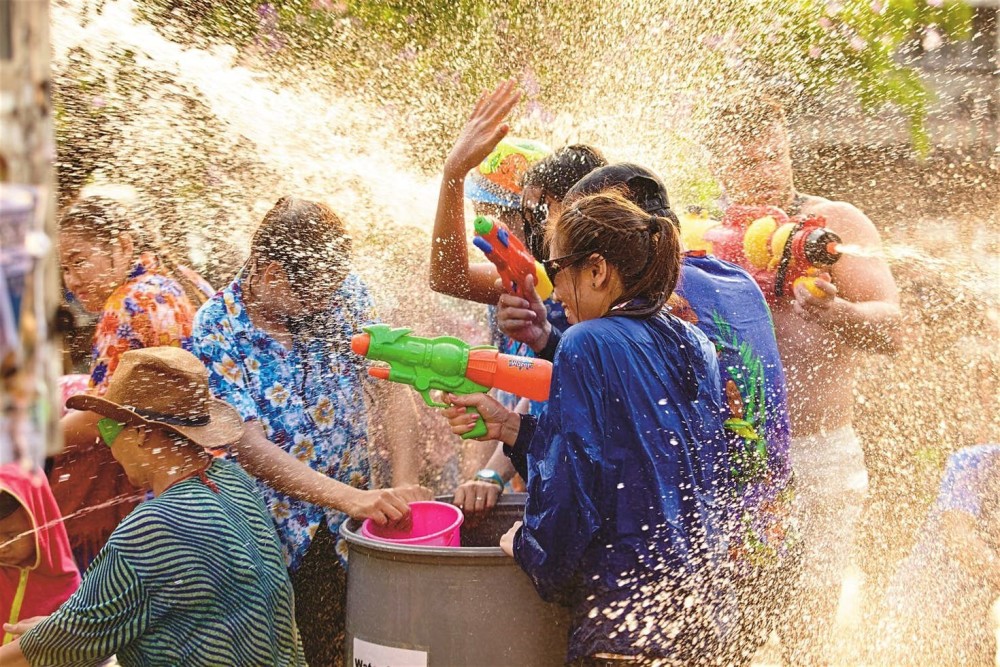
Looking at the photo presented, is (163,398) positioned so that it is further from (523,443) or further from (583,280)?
(583,280)

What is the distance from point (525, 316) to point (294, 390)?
0.72 m

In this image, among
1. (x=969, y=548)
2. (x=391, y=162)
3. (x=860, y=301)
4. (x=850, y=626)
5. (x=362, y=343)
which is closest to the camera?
(x=362, y=343)

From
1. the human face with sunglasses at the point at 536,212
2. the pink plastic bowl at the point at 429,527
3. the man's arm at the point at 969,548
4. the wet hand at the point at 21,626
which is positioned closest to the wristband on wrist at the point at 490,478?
the pink plastic bowl at the point at 429,527

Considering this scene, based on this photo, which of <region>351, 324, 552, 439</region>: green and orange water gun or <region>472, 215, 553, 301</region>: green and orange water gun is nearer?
<region>351, 324, 552, 439</region>: green and orange water gun

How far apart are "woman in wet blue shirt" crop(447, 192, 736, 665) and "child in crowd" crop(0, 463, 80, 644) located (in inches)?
50.6

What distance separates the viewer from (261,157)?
3871mm

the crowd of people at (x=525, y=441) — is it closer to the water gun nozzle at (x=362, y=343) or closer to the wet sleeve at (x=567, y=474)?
the wet sleeve at (x=567, y=474)

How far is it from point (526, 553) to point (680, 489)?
1.09ft

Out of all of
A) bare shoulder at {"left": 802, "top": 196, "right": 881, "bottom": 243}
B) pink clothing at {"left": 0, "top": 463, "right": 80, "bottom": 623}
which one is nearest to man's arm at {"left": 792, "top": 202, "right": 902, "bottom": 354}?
bare shoulder at {"left": 802, "top": 196, "right": 881, "bottom": 243}

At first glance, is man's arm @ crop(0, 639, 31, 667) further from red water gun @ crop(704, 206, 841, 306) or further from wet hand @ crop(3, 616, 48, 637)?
red water gun @ crop(704, 206, 841, 306)

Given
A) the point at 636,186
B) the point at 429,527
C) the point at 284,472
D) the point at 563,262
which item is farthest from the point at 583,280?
the point at 284,472

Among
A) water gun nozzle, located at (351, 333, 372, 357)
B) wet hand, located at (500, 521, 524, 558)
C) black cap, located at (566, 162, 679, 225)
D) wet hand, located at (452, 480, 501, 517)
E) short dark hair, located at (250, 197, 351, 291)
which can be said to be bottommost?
wet hand, located at (452, 480, 501, 517)

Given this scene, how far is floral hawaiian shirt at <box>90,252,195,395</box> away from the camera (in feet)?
8.73

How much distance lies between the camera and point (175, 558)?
7.18 feet
